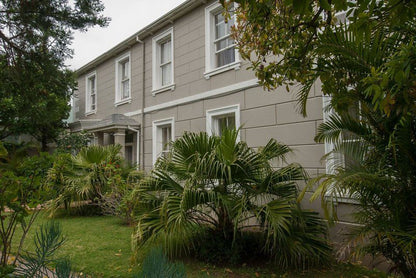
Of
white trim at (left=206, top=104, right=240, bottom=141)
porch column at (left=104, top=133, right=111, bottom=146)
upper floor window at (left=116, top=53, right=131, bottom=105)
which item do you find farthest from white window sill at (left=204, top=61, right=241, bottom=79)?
porch column at (left=104, top=133, right=111, bottom=146)

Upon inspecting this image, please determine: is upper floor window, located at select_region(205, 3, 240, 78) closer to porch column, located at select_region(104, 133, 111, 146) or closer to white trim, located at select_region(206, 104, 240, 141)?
white trim, located at select_region(206, 104, 240, 141)

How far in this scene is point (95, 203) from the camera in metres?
10.0

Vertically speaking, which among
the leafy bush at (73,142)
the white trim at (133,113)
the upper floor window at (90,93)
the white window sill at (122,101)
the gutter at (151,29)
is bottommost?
the leafy bush at (73,142)

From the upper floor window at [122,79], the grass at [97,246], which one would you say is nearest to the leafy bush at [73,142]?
the upper floor window at [122,79]

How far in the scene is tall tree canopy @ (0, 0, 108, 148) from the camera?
6297mm

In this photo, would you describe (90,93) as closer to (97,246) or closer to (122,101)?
(122,101)

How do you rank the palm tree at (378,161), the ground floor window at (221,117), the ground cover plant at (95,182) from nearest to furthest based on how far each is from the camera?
1. the palm tree at (378,161)
2. the ground cover plant at (95,182)
3. the ground floor window at (221,117)

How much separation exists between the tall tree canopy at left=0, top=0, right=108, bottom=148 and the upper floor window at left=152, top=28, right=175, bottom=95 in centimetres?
448

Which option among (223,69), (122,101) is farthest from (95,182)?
(122,101)

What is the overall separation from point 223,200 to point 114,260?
2285 millimetres

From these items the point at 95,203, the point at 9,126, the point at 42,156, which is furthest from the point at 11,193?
the point at 9,126

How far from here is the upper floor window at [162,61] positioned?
11602mm

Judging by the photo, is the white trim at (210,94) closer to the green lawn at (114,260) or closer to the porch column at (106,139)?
the porch column at (106,139)

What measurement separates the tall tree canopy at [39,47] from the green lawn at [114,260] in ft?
9.85
